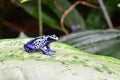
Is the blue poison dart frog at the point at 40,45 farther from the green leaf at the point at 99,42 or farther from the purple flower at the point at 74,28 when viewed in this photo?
the purple flower at the point at 74,28

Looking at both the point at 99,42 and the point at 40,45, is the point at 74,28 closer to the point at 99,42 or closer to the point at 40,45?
the point at 99,42

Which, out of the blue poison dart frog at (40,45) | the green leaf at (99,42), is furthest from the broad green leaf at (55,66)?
the green leaf at (99,42)

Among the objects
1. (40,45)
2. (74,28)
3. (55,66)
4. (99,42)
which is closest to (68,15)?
(74,28)

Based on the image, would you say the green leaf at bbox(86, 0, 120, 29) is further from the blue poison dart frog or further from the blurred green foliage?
the blue poison dart frog

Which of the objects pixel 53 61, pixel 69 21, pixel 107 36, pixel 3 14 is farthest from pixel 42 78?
pixel 3 14

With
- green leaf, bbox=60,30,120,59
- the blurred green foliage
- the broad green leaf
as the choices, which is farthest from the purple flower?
the broad green leaf

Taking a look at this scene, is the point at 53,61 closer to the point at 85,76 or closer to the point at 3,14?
the point at 85,76

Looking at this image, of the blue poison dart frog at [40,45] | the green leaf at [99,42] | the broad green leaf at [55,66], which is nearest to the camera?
the broad green leaf at [55,66]
